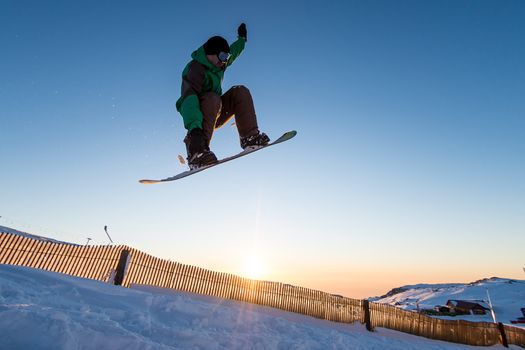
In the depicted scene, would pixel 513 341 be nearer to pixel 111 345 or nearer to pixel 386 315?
pixel 386 315

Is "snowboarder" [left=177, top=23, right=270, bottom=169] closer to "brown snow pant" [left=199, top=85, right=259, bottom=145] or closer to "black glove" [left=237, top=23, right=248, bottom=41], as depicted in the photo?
"brown snow pant" [left=199, top=85, right=259, bottom=145]

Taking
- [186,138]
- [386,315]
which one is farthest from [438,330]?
[186,138]

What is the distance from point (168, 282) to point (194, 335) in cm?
878

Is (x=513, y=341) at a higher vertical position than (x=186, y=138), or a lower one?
lower

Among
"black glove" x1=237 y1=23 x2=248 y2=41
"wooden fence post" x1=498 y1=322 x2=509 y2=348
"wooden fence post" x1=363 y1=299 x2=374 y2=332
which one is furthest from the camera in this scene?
"wooden fence post" x1=498 y1=322 x2=509 y2=348

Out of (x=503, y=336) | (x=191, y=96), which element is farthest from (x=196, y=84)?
(x=503, y=336)

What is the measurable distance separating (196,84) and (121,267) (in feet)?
24.9

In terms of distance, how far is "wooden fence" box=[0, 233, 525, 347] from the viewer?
373 inches

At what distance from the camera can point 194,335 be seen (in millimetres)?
2340

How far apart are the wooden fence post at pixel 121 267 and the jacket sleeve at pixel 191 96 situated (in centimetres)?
714

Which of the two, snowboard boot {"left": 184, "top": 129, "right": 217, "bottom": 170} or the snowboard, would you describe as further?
the snowboard

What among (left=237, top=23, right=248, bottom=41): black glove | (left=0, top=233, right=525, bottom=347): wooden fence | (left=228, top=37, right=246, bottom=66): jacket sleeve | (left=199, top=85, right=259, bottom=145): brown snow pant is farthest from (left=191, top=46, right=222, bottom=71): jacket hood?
(left=0, top=233, right=525, bottom=347): wooden fence

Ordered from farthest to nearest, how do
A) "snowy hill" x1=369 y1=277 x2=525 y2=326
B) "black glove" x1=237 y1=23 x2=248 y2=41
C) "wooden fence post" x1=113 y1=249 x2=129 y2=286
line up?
"snowy hill" x1=369 y1=277 x2=525 y2=326, "wooden fence post" x1=113 y1=249 x2=129 y2=286, "black glove" x1=237 y1=23 x2=248 y2=41

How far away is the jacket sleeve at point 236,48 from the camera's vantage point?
4.13m
